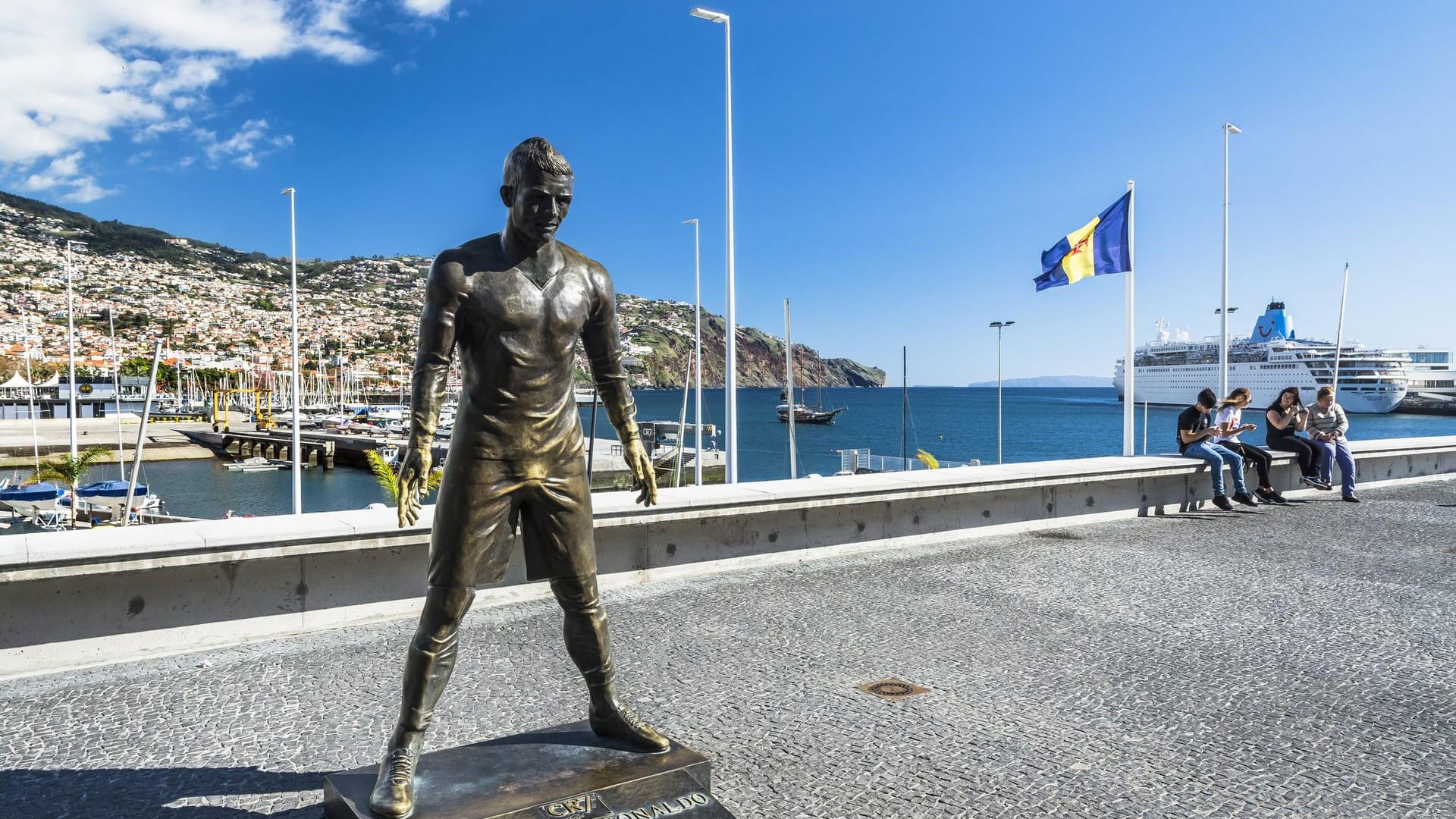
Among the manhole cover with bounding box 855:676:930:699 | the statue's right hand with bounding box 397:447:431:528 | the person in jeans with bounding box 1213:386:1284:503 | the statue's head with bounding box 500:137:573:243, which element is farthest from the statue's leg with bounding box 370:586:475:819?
the person in jeans with bounding box 1213:386:1284:503

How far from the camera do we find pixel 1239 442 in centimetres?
1133

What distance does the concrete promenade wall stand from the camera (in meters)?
4.61

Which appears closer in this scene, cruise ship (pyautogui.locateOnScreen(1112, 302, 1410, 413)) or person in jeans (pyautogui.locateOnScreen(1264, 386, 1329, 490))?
person in jeans (pyautogui.locateOnScreen(1264, 386, 1329, 490))

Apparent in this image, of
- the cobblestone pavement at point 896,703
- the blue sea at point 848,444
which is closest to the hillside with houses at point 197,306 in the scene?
the blue sea at point 848,444

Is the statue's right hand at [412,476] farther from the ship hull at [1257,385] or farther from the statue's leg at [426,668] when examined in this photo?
the ship hull at [1257,385]

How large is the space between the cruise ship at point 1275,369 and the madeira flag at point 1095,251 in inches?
3638

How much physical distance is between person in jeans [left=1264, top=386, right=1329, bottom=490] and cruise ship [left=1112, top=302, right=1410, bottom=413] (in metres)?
95.2

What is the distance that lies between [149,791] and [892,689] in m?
3.31

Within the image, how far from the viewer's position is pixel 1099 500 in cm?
1002

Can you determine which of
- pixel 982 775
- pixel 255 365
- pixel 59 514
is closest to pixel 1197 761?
pixel 982 775

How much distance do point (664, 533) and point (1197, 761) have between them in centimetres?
406

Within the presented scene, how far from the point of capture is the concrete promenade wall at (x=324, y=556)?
15.1ft

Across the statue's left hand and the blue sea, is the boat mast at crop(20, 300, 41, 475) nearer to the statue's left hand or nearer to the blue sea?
the blue sea

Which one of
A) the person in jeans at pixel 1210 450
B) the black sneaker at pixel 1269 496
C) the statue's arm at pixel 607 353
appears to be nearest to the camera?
the statue's arm at pixel 607 353
